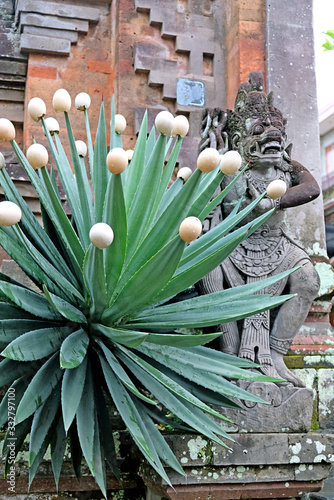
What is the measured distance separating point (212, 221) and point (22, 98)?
7.21ft

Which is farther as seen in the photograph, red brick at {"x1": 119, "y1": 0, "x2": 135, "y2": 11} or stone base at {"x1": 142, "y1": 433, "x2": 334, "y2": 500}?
red brick at {"x1": 119, "y1": 0, "x2": 135, "y2": 11}

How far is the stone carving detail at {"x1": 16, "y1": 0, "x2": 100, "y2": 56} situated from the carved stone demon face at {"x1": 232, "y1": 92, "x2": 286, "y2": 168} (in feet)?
6.34

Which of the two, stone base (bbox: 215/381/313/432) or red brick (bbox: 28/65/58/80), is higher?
red brick (bbox: 28/65/58/80)

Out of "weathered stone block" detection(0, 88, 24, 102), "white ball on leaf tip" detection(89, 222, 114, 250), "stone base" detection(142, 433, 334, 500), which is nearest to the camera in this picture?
"white ball on leaf tip" detection(89, 222, 114, 250)

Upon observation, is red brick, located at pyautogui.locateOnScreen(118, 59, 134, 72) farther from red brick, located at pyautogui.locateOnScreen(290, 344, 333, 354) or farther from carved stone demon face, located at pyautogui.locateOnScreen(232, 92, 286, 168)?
red brick, located at pyautogui.locateOnScreen(290, 344, 333, 354)

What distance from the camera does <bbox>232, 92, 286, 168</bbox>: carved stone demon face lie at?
9.92 ft

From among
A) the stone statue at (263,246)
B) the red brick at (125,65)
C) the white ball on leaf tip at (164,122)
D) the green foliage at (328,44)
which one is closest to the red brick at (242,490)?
the stone statue at (263,246)

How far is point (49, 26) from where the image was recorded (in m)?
4.50

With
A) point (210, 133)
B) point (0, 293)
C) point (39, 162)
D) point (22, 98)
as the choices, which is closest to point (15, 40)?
point (22, 98)

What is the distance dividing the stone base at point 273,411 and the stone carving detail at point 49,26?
115 inches

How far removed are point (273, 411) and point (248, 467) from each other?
0.26 m

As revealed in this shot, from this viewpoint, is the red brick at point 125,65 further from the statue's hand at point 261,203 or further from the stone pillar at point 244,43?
the statue's hand at point 261,203

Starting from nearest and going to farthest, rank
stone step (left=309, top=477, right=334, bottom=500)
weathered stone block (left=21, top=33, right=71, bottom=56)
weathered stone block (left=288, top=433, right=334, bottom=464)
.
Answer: weathered stone block (left=288, top=433, right=334, bottom=464) → stone step (left=309, top=477, right=334, bottom=500) → weathered stone block (left=21, top=33, right=71, bottom=56)

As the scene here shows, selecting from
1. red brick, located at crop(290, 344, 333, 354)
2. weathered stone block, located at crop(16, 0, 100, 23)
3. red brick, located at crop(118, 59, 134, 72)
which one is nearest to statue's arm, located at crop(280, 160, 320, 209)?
red brick, located at crop(290, 344, 333, 354)
